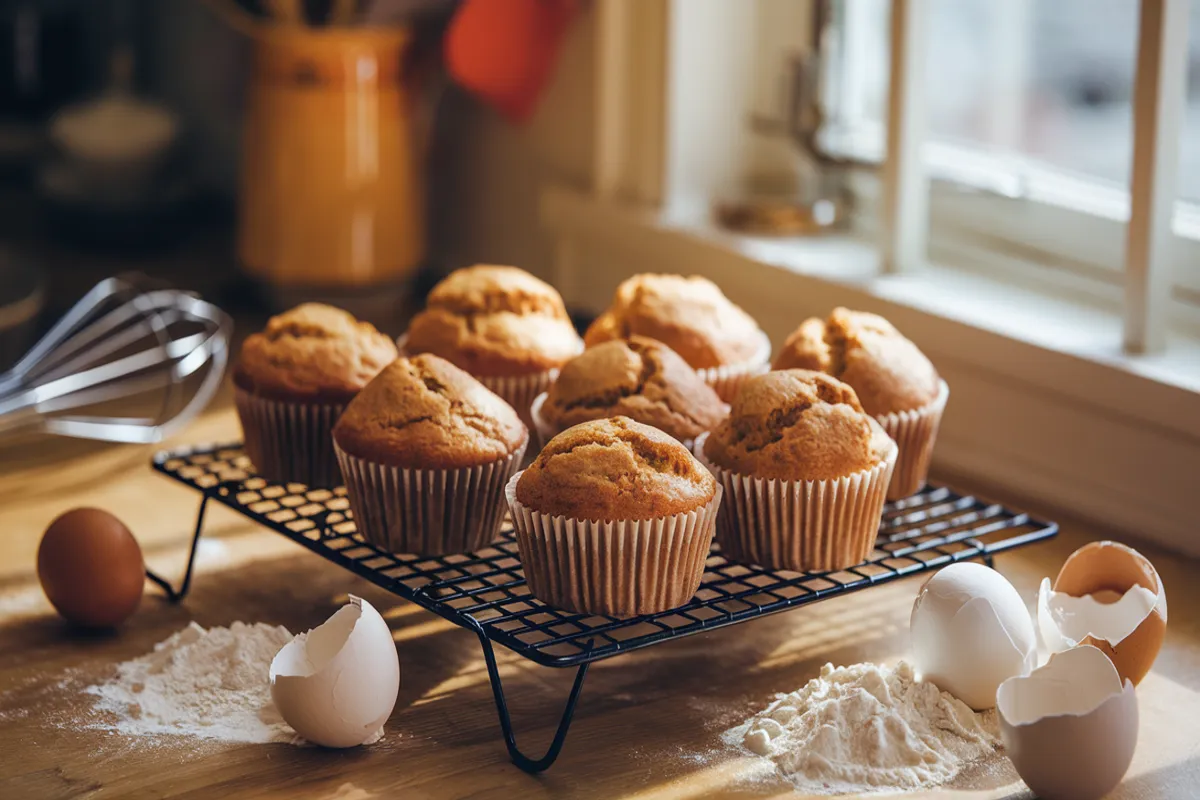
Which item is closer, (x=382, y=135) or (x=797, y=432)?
(x=797, y=432)

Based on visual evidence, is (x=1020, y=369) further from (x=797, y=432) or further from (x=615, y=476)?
(x=615, y=476)

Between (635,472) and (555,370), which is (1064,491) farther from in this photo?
(635,472)


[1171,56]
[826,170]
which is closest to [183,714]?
[1171,56]

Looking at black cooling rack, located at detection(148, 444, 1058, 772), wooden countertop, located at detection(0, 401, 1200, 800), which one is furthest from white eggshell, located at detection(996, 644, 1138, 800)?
black cooling rack, located at detection(148, 444, 1058, 772)

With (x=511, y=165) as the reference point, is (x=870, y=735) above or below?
below

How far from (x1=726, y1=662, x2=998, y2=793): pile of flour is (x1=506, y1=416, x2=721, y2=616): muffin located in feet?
0.44

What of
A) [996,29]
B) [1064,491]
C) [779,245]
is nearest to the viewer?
[1064,491]

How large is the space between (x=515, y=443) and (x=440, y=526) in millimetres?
99

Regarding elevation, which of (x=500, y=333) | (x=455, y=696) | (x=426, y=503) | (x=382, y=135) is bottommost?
(x=455, y=696)

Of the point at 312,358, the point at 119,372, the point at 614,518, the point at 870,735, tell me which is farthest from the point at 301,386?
the point at 119,372

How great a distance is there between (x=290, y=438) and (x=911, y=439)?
601 millimetres

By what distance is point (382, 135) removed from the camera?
93.4 inches

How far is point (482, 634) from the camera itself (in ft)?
3.78

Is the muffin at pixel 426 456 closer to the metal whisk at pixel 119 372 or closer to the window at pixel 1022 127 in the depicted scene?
the metal whisk at pixel 119 372
